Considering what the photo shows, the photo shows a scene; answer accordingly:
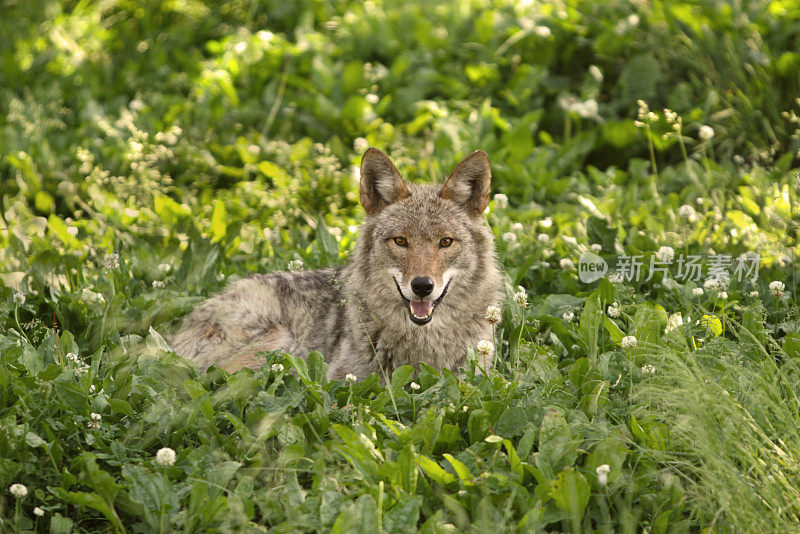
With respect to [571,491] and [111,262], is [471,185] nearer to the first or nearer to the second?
[571,491]

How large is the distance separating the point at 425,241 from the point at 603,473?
6.48 ft

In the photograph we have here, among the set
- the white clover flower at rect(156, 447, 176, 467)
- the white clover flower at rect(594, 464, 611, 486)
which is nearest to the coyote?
the white clover flower at rect(156, 447, 176, 467)

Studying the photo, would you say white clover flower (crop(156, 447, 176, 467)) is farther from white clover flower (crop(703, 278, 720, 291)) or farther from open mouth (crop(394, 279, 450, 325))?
white clover flower (crop(703, 278, 720, 291))

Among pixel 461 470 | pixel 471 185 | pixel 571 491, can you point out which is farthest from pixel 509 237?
pixel 571 491

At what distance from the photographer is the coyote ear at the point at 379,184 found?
207 inches

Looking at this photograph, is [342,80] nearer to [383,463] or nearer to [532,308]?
[532,308]

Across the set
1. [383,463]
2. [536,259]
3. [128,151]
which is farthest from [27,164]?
[383,463]

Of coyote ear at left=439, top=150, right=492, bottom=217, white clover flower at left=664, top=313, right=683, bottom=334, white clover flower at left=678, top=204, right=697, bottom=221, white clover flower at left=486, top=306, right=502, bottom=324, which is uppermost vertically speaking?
coyote ear at left=439, top=150, right=492, bottom=217

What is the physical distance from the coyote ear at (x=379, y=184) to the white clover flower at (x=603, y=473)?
244 centimetres

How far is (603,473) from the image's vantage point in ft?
11.5

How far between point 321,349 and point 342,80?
4.41m

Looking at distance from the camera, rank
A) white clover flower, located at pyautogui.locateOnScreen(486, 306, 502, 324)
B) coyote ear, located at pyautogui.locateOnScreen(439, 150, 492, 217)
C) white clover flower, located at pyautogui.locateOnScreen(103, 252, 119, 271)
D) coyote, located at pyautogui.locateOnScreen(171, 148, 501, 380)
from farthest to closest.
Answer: white clover flower, located at pyautogui.locateOnScreen(103, 252, 119, 271), coyote ear, located at pyautogui.locateOnScreen(439, 150, 492, 217), coyote, located at pyautogui.locateOnScreen(171, 148, 501, 380), white clover flower, located at pyautogui.locateOnScreen(486, 306, 502, 324)

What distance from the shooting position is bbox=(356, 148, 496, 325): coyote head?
15.9 ft

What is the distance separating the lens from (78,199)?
751cm
